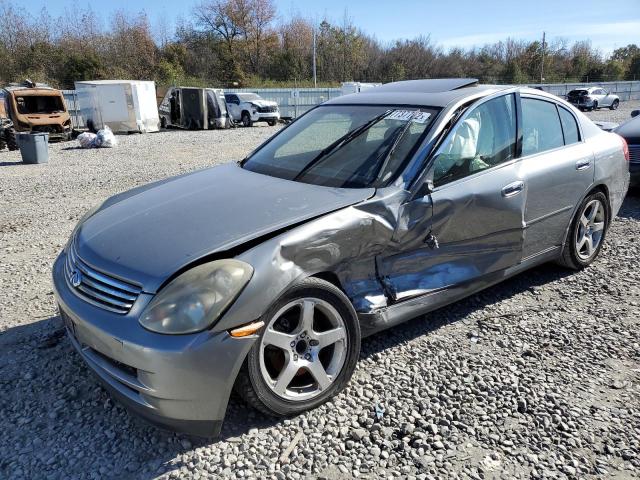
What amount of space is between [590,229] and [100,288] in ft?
13.6

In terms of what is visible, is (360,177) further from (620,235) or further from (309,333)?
(620,235)

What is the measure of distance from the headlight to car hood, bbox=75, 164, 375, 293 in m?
0.09

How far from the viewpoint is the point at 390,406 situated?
2744 mm

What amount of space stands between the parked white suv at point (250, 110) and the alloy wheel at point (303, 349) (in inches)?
904

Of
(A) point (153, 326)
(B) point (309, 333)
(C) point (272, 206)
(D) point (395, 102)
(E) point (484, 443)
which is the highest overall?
(D) point (395, 102)

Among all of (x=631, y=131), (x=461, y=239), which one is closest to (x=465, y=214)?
(x=461, y=239)

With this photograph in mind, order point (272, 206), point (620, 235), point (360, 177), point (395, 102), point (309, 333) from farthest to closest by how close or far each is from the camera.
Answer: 1. point (620, 235)
2. point (395, 102)
3. point (360, 177)
4. point (272, 206)
5. point (309, 333)

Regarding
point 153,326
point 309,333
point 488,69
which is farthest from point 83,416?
point 488,69

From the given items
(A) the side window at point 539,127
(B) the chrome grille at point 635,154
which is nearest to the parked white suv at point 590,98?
(B) the chrome grille at point 635,154

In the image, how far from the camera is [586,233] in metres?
4.51

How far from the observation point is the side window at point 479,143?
322 centimetres

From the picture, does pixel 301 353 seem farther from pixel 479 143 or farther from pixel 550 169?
pixel 550 169

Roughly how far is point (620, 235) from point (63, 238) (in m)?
6.49

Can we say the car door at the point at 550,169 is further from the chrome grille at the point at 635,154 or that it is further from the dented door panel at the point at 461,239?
the chrome grille at the point at 635,154
